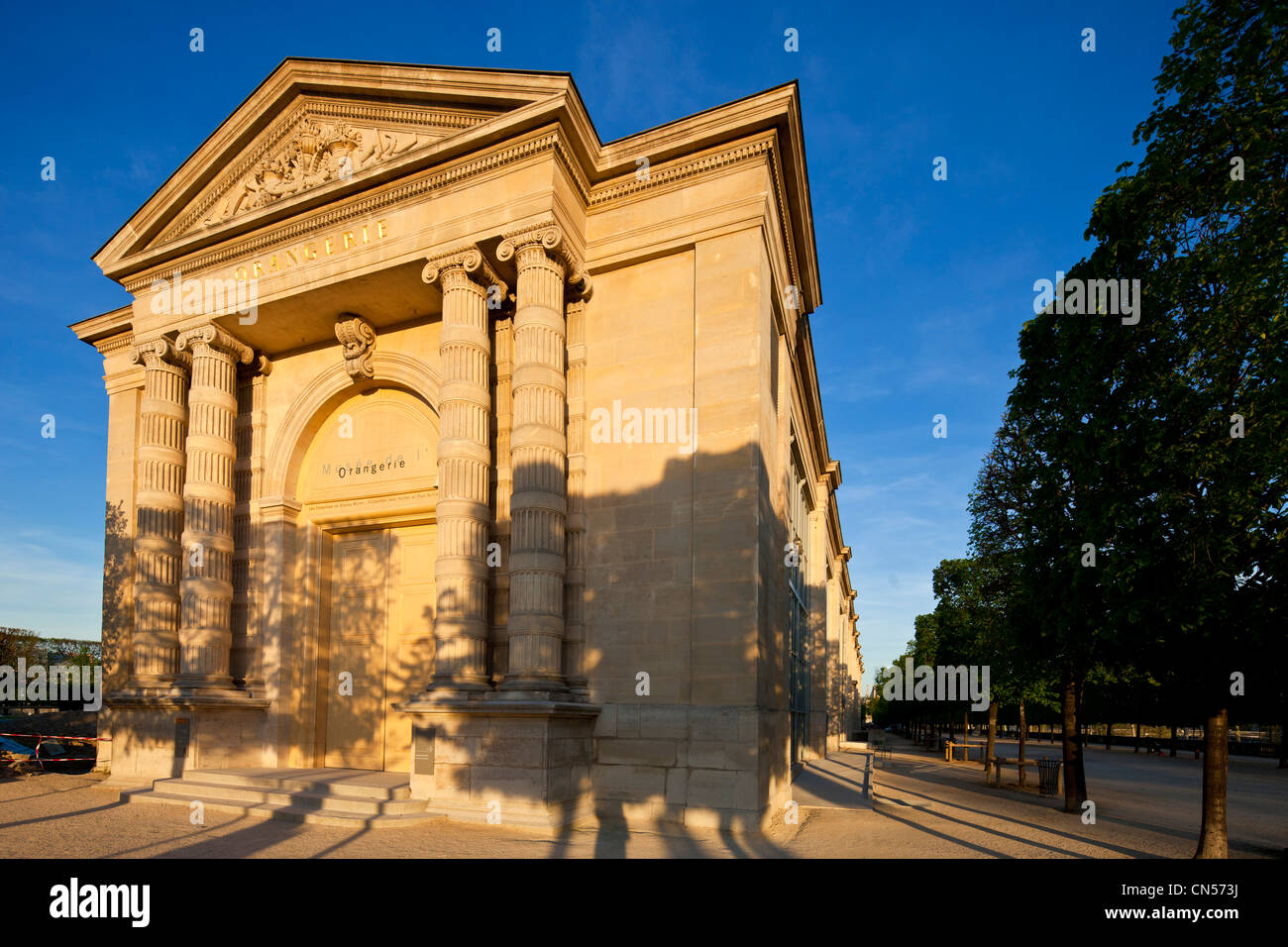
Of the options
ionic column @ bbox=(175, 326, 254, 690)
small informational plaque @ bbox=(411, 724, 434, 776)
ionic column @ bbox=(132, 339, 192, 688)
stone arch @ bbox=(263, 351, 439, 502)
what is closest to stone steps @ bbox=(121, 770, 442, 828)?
small informational plaque @ bbox=(411, 724, 434, 776)

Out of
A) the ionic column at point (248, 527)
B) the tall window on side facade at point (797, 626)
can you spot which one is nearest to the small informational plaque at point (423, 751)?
the ionic column at point (248, 527)

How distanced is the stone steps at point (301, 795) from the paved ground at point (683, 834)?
35cm

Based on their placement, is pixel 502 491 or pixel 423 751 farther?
pixel 502 491

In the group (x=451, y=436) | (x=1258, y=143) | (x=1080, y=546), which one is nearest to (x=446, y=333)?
(x=451, y=436)

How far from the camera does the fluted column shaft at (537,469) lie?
14352 millimetres

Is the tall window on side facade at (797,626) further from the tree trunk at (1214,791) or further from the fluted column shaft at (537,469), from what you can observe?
the tree trunk at (1214,791)

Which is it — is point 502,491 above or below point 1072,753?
above

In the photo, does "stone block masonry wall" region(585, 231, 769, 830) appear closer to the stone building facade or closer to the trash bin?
the stone building facade

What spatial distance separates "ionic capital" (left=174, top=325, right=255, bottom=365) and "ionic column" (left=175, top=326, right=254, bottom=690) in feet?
0.08

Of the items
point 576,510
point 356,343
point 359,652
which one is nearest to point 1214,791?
point 576,510

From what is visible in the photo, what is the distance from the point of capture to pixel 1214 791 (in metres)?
12.3

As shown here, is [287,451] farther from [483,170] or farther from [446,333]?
[483,170]

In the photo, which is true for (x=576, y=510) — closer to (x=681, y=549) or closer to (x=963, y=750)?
(x=681, y=549)

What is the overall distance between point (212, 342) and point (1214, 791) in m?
22.8
